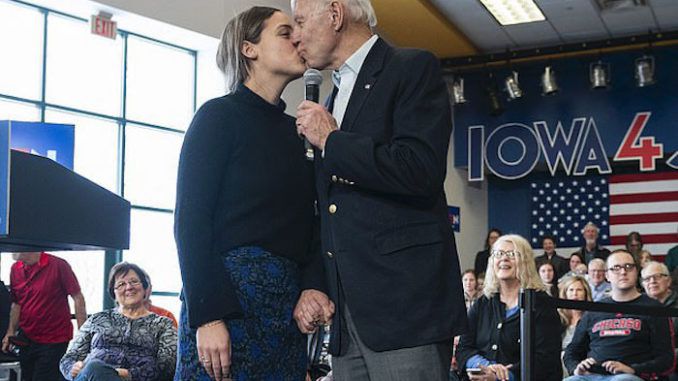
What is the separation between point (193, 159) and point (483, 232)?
1199 centimetres

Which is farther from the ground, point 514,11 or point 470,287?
point 514,11

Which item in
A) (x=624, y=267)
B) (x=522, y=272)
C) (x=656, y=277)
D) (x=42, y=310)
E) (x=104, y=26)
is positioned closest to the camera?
(x=522, y=272)

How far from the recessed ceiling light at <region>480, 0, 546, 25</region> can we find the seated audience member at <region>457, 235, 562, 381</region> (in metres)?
6.11

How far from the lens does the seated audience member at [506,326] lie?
488 centimetres

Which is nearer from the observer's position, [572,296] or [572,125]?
[572,296]

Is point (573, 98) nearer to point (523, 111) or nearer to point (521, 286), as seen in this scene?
point (523, 111)

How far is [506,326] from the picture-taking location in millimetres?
5078

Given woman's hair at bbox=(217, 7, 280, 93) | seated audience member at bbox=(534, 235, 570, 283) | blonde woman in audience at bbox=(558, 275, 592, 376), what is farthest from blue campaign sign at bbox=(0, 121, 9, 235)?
seated audience member at bbox=(534, 235, 570, 283)

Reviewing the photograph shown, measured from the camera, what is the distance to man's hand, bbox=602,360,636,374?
5.54m

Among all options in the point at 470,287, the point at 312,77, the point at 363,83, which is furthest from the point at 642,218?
the point at 363,83

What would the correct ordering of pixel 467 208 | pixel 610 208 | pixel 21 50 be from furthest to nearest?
1. pixel 467 208
2. pixel 610 208
3. pixel 21 50

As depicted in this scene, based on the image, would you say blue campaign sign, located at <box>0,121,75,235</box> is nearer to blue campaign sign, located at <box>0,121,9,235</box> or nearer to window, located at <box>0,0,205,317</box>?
blue campaign sign, located at <box>0,121,9,235</box>

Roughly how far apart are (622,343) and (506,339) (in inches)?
39.7

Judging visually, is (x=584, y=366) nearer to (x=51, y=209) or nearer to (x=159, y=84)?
(x=51, y=209)
